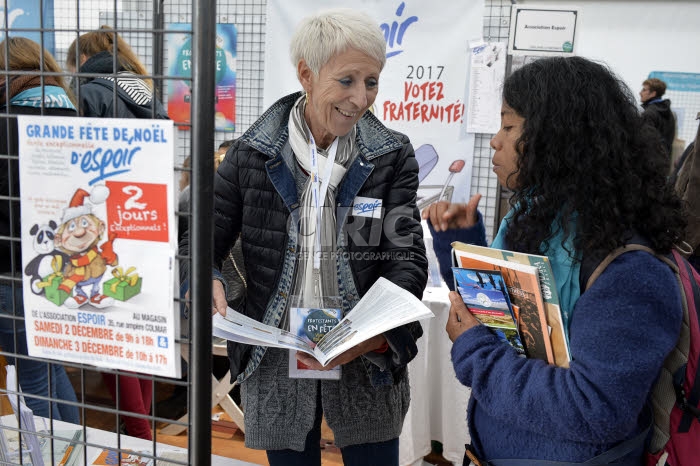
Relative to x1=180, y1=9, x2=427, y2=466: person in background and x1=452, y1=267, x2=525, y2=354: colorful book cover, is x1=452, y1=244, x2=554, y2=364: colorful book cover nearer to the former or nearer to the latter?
x1=452, y1=267, x2=525, y2=354: colorful book cover

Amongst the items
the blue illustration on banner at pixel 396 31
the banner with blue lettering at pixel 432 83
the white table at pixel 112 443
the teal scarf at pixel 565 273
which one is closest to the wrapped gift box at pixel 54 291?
the white table at pixel 112 443

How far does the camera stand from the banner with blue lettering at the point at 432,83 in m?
3.15

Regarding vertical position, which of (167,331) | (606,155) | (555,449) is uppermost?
(606,155)

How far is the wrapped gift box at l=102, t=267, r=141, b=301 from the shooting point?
0.71 meters

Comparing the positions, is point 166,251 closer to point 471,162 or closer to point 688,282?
point 688,282

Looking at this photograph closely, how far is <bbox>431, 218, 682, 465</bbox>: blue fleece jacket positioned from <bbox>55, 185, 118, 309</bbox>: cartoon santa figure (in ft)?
2.07

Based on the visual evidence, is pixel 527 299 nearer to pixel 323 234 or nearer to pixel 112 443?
pixel 323 234

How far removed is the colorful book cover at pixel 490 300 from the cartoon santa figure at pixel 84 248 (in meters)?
0.60

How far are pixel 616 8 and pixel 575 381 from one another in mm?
6143

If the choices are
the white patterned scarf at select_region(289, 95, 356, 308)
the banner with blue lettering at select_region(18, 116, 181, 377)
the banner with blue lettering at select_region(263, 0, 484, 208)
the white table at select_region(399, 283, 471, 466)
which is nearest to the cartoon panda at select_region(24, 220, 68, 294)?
the banner with blue lettering at select_region(18, 116, 181, 377)

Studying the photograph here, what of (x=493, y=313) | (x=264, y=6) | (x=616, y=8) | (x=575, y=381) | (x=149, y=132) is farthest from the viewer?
(x=616, y=8)

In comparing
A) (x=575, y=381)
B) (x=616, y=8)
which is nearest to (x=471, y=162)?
(x=575, y=381)

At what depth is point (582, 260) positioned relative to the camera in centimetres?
98

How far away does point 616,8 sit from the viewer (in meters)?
6.04
